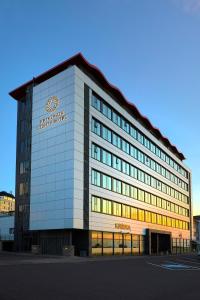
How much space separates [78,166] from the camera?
5069 cm

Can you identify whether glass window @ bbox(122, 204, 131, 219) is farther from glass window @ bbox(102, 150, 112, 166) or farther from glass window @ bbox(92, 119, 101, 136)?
glass window @ bbox(92, 119, 101, 136)

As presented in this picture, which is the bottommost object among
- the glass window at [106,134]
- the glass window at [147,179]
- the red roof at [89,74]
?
the glass window at [147,179]

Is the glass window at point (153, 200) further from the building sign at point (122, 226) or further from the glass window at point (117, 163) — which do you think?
the glass window at point (117, 163)

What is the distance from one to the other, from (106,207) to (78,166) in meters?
10.2

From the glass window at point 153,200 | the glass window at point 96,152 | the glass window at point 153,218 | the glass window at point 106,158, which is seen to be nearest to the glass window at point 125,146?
the glass window at point 106,158

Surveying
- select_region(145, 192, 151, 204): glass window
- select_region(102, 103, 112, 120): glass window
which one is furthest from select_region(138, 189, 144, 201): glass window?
select_region(102, 103, 112, 120): glass window

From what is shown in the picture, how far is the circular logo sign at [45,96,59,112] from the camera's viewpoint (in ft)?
180

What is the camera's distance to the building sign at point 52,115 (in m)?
53.2

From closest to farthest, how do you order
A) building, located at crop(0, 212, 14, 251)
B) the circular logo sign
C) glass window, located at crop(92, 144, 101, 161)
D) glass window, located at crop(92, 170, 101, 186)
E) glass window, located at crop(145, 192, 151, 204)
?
glass window, located at crop(92, 170, 101, 186), the circular logo sign, glass window, located at crop(92, 144, 101, 161), building, located at crop(0, 212, 14, 251), glass window, located at crop(145, 192, 151, 204)

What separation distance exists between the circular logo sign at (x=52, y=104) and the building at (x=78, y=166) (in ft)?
0.46

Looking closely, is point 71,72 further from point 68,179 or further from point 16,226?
point 16,226

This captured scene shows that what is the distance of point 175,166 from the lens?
100750mm

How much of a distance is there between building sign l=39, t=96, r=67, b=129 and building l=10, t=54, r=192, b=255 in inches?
5.5

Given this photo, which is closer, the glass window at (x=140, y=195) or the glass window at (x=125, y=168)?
the glass window at (x=125, y=168)
